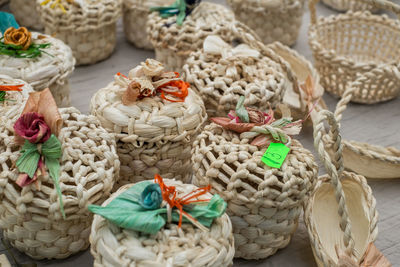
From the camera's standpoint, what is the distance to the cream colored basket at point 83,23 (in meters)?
1.92

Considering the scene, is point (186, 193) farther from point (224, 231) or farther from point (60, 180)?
point (60, 180)

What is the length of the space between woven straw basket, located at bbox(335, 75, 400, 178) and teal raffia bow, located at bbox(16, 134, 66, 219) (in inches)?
34.0

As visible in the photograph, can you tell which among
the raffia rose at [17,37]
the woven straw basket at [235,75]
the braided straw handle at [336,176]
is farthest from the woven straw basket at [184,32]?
the braided straw handle at [336,176]

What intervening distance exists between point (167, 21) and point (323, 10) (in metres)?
1.19

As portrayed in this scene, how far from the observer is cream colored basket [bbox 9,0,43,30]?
89.4 inches

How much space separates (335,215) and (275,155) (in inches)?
14.2

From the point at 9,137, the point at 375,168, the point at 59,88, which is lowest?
the point at 375,168

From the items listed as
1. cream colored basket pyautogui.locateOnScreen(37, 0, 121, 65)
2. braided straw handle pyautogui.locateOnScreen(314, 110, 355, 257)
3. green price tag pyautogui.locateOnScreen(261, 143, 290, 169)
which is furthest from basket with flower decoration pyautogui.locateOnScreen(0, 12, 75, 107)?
braided straw handle pyautogui.locateOnScreen(314, 110, 355, 257)

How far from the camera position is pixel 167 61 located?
1.93 meters

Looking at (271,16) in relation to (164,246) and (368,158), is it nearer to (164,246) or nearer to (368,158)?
(368,158)

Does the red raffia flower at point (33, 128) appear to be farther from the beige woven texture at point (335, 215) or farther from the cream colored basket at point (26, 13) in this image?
the cream colored basket at point (26, 13)

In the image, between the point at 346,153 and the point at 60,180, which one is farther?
the point at 346,153

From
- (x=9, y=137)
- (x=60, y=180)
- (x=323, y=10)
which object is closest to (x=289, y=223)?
(x=60, y=180)

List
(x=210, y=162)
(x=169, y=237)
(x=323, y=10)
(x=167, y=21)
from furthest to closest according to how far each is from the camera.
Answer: (x=323, y=10)
(x=167, y=21)
(x=210, y=162)
(x=169, y=237)
